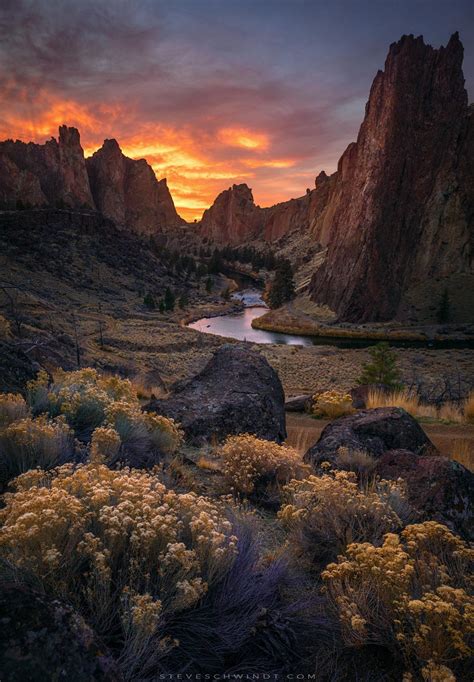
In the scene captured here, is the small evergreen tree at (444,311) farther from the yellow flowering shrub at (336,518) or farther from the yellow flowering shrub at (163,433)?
the yellow flowering shrub at (336,518)

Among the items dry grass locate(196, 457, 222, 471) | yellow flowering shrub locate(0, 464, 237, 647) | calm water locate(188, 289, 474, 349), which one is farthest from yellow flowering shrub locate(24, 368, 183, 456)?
calm water locate(188, 289, 474, 349)

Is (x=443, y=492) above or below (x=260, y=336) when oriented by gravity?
above

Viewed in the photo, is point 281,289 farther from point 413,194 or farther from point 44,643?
point 44,643

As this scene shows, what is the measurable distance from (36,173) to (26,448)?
8395 inches

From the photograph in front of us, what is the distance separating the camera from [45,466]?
473 cm

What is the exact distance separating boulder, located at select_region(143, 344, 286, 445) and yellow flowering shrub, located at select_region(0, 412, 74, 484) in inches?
155

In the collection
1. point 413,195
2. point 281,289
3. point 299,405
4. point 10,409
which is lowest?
point 299,405

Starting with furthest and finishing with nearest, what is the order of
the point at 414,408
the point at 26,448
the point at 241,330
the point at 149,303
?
the point at 149,303
the point at 241,330
the point at 414,408
the point at 26,448

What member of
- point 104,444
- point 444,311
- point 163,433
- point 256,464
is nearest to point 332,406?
point 256,464

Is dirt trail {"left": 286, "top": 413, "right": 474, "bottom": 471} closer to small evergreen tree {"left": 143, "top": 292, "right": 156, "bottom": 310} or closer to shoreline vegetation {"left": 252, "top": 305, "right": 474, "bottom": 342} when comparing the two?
shoreline vegetation {"left": 252, "top": 305, "right": 474, "bottom": 342}

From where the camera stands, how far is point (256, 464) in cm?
623

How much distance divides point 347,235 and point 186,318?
35316 millimetres

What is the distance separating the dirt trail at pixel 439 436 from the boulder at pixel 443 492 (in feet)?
13.0

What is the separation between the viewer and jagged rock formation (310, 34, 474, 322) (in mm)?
73062
